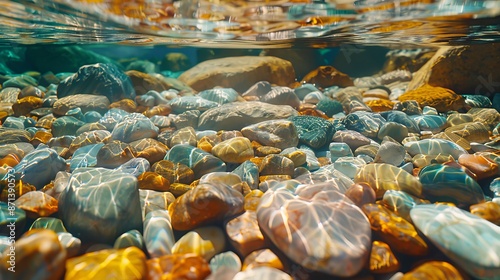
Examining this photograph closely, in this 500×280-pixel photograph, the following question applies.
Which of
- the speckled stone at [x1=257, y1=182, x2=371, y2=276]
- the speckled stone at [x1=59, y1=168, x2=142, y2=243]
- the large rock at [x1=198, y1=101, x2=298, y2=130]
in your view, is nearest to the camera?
the speckled stone at [x1=257, y1=182, x2=371, y2=276]

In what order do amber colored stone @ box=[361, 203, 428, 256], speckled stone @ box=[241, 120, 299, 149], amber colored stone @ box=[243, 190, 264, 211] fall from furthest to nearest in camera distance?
speckled stone @ box=[241, 120, 299, 149] → amber colored stone @ box=[243, 190, 264, 211] → amber colored stone @ box=[361, 203, 428, 256]

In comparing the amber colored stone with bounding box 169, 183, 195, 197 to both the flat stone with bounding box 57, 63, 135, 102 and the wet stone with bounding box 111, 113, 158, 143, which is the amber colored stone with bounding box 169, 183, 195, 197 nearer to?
the wet stone with bounding box 111, 113, 158, 143

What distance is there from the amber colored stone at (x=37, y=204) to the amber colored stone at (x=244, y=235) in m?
1.72

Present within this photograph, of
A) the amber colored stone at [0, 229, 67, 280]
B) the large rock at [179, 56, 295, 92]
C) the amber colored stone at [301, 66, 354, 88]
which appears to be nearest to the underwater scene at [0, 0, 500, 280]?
the amber colored stone at [0, 229, 67, 280]

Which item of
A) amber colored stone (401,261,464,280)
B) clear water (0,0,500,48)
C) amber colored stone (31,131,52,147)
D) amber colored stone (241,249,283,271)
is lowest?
amber colored stone (241,249,283,271)

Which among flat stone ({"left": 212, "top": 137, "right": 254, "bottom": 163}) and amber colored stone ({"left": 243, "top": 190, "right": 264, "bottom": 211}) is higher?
flat stone ({"left": 212, "top": 137, "right": 254, "bottom": 163})

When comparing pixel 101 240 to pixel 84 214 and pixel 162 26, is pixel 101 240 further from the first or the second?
pixel 162 26

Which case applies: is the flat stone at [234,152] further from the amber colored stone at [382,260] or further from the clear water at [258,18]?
the clear water at [258,18]

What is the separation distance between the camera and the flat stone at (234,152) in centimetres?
395

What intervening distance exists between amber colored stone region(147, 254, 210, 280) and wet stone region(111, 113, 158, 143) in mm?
2921

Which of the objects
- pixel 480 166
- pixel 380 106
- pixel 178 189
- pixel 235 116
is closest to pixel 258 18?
pixel 235 116

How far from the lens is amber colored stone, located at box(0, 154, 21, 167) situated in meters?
3.76

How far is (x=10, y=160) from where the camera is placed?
381 centimetres

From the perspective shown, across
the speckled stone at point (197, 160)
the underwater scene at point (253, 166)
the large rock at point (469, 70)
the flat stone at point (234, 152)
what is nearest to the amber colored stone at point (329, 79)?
the underwater scene at point (253, 166)
